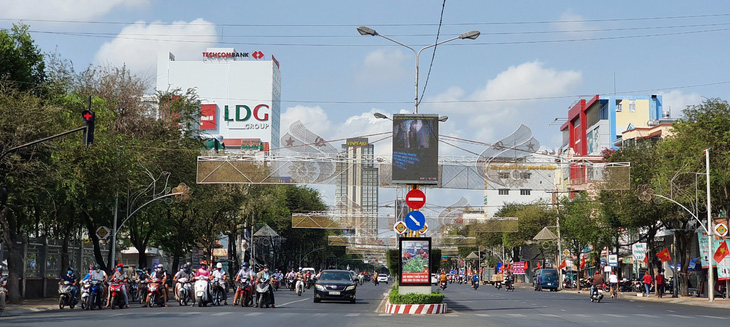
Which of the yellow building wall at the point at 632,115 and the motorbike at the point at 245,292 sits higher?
the yellow building wall at the point at 632,115

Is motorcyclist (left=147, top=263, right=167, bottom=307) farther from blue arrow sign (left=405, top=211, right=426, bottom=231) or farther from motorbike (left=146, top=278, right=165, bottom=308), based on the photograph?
blue arrow sign (left=405, top=211, right=426, bottom=231)

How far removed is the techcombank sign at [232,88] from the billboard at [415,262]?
447 feet

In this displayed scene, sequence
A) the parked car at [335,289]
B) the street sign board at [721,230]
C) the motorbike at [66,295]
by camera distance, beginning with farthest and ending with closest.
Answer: the street sign board at [721,230] < the parked car at [335,289] < the motorbike at [66,295]

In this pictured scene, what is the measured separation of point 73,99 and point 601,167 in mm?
26514

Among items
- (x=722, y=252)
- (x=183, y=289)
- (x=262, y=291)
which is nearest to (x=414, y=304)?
(x=262, y=291)

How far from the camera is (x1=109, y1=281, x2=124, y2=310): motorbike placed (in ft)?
105

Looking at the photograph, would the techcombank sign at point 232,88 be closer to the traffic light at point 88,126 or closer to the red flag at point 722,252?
the red flag at point 722,252

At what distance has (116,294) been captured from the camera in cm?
3225

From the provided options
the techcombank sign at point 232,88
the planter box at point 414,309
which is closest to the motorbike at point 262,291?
the planter box at point 414,309

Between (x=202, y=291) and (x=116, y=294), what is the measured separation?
316 cm

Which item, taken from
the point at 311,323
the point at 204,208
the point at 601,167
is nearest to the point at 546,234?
the point at 204,208

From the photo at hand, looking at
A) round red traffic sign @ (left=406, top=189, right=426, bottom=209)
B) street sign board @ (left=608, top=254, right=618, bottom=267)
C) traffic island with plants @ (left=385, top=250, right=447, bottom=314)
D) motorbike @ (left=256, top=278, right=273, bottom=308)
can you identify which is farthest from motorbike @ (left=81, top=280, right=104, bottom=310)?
street sign board @ (left=608, top=254, right=618, bottom=267)

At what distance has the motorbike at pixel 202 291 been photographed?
32.8 meters

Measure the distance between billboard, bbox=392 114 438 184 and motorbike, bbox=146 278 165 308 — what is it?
1072 centimetres
